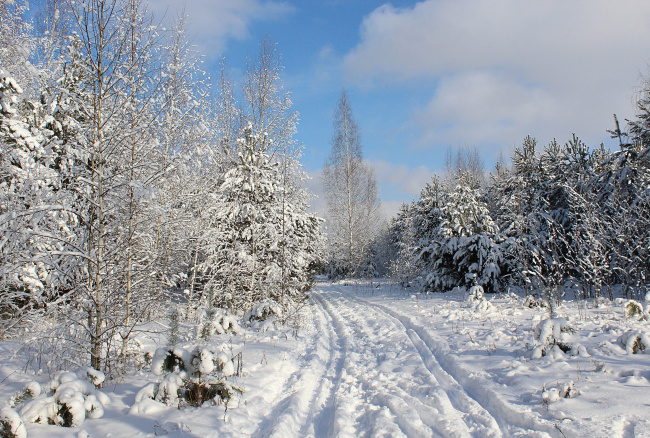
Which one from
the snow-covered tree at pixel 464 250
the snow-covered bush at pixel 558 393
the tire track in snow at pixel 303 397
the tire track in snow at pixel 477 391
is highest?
the snow-covered tree at pixel 464 250

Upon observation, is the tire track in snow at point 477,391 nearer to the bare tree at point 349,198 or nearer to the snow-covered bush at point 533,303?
the snow-covered bush at point 533,303

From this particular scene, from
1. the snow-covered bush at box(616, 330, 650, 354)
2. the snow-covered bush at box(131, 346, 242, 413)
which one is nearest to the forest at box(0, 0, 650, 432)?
the snow-covered bush at box(131, 346, 242, 413)

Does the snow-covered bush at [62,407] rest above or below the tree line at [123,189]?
below

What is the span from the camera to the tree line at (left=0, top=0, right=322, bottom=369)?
4.76m

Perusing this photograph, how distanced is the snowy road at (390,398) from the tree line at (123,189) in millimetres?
2851

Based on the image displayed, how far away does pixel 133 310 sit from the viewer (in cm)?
548

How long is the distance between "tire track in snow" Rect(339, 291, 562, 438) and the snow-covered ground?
0.05ft

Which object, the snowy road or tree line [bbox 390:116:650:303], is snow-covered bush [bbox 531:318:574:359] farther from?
tree line [bbox 390:116:650:303]

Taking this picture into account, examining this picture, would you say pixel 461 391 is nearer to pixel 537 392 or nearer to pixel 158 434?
pixel 537 392

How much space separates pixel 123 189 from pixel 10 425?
3.36 metres

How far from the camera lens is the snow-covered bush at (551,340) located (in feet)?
17.2

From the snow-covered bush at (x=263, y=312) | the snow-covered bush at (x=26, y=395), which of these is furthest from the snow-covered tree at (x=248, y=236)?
the snow-covered bush at (x=26, y=395)

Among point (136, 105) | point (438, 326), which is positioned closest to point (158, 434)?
point (136, 105)

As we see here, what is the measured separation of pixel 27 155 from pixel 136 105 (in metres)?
2.48
